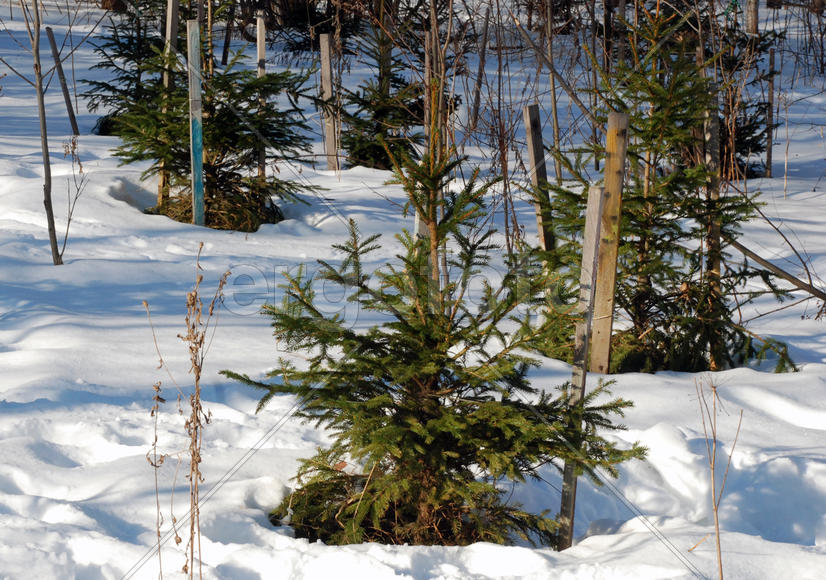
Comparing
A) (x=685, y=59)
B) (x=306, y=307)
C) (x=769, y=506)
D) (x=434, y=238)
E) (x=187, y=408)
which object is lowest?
(x=769, y=506)

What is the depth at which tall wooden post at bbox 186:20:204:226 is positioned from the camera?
662 cm

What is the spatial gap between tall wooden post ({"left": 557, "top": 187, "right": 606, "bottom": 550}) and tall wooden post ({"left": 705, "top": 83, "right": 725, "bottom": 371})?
2.08 metres

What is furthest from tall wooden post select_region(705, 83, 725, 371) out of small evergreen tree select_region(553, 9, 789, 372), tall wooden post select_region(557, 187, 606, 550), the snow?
tall wooden post select_region(557, 187, 606, 550)

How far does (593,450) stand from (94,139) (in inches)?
372

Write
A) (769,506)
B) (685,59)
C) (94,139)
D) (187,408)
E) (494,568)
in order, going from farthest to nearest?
1. (94,139)
2. (685,59)
3. (187,408)
4. (769,506)
5. (494,568)

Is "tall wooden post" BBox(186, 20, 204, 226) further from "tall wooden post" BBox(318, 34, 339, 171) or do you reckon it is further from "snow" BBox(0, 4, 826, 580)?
"tall wooden post" BBox(318, 34, 339, 171)

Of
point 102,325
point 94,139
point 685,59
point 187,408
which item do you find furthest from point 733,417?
point 94,139

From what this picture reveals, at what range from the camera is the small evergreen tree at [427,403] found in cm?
256

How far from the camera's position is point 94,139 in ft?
33.6

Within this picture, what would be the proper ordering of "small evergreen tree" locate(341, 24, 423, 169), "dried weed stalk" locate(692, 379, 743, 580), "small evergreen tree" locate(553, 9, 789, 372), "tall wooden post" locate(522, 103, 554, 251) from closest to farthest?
"dried weed stalk" locate(692, 379, 743, 580) → "small evergreen tree" locate(553, 9, 789, 372) → "tall wooden post" locate(522, 103, 554, 251) → "small evergreen tree" locate(341, 24, 423, 169)

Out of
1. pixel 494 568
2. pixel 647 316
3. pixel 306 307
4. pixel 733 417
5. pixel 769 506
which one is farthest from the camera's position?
pixel 647 316

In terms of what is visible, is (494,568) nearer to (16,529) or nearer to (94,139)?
(16,529)

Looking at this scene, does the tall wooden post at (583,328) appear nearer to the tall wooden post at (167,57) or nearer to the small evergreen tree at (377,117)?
the tall wooden post at (167,57)

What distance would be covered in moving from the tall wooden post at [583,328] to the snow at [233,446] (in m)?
0.12
